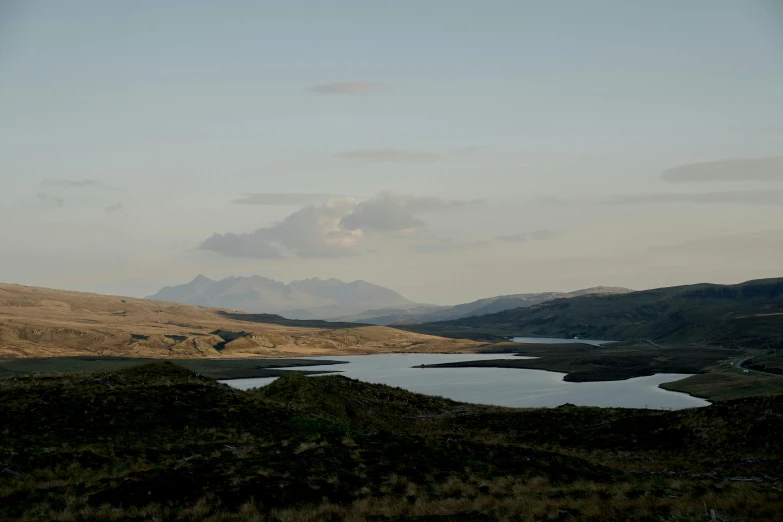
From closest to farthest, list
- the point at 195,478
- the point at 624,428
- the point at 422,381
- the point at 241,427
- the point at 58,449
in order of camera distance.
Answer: the point at 195,478 → the point at 58,449 → the point at 241,427 → the point at 624,428 → the point at 422,381

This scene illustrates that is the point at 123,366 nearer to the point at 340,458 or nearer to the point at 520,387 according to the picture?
the point at 520,387

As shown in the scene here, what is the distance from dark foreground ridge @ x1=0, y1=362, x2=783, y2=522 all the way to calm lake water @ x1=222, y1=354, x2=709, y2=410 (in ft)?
174

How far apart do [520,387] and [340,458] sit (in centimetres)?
10904

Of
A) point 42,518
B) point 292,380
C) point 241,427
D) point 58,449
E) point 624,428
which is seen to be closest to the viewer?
point 42,518

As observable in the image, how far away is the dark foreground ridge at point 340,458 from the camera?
19.2m

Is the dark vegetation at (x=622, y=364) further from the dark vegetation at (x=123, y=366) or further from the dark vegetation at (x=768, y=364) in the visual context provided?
the dark vegetation at (x=123, y=366)

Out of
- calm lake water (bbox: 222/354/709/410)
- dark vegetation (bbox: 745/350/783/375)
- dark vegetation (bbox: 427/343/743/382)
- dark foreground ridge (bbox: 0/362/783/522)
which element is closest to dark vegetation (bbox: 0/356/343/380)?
calm lake water (bbox: 222/354/709/410)

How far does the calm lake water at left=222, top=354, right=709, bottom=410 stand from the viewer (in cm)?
10256

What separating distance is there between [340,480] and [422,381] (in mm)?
122951

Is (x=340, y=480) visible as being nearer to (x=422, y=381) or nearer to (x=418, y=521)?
(x=418, y=521)

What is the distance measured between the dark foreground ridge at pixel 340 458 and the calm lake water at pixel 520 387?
5300 cm

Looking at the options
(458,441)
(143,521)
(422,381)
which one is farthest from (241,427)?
(422,381)

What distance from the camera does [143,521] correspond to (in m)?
18.5

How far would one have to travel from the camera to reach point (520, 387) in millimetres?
128625
